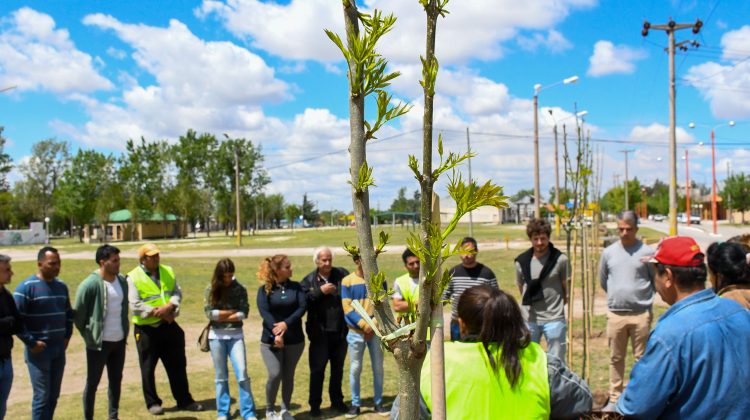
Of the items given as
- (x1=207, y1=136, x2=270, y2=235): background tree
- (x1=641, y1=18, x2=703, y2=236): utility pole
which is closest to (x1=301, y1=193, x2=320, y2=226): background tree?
(x1=207, y1=136, x2=270, y2=235): background tree

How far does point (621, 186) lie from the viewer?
7156 cm

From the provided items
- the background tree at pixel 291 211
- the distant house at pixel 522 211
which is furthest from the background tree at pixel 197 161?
the distant house at pixel 522 211

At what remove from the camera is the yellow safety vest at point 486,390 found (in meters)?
2.53

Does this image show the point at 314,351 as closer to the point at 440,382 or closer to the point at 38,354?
the point at 38,354

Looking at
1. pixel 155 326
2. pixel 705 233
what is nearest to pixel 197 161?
pixel 705 233

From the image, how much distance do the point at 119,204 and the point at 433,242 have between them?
7672 cm

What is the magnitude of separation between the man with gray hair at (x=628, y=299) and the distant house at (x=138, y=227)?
232ft

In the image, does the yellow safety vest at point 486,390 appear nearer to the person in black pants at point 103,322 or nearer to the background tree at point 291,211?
the person in black pants at point 103,322

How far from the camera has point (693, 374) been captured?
8.18 ft

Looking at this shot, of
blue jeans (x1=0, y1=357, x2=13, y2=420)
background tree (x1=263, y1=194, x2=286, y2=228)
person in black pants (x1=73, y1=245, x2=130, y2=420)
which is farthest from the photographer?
background tree (x1=263, y1=194, x2=286, y2=228)

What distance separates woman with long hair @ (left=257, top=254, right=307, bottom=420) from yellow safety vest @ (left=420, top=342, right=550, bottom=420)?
399 centimetres

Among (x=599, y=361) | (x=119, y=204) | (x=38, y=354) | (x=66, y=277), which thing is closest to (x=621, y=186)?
(x=119, y=204)

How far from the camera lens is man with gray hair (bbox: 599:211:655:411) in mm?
6219

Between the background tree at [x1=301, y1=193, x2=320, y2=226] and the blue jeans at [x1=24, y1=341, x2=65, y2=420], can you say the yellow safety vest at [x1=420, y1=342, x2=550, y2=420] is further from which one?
the background tree at [x1=301, y1=193, x2=320, y2=226]
